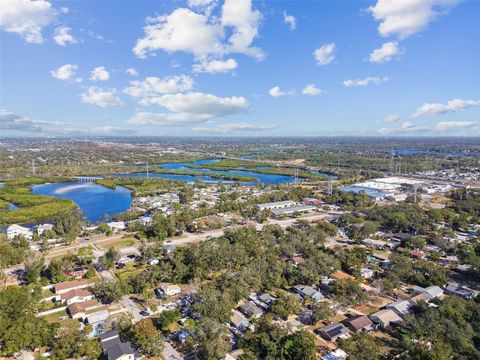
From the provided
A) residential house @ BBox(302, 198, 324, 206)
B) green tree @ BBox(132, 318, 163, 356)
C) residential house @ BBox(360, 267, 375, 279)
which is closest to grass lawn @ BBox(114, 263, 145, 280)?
green tree @ BBox(132, 318, 163, 356)

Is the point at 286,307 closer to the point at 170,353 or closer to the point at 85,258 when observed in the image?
the point at 170,353

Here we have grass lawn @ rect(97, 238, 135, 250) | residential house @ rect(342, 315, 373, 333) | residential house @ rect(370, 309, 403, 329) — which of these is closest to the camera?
residential house @ rect(342, 315, 373, 333)

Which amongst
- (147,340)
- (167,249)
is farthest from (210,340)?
(167,249)

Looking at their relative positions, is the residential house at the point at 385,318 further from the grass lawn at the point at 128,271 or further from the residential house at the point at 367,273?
the grass lawn at the point at 128,271

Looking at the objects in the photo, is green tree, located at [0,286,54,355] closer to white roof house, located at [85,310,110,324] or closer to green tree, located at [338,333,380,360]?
white roof house, located at [85,310,110,324]

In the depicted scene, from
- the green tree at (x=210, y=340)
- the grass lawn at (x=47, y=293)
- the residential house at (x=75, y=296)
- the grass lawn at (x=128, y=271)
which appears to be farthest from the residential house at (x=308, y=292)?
the grass lawn at (x=47, y=293)

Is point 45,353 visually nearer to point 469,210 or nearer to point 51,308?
point 51,308

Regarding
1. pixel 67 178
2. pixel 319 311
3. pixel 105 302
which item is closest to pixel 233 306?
pixel 319 311
